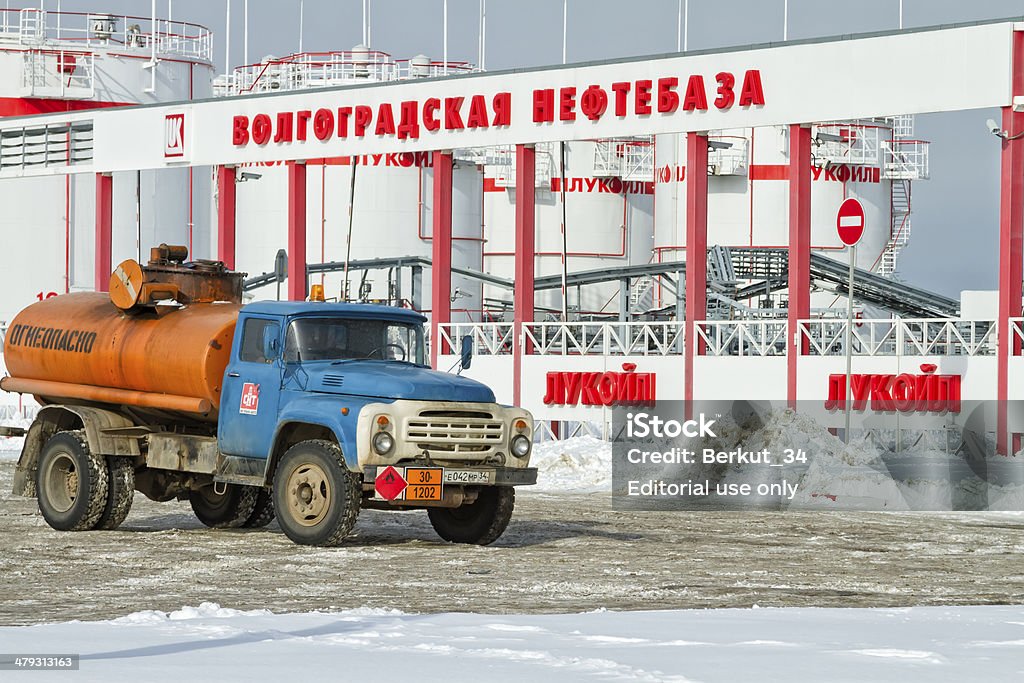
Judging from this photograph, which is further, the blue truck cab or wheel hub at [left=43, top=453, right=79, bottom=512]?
wheel hub at [left=43, top=453, right=79, bottom=512]

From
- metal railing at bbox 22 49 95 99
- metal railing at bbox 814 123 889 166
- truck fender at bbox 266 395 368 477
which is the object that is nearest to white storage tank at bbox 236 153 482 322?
metal railing at bbox 22 49 95 99

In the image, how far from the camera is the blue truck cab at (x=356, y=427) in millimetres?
16156

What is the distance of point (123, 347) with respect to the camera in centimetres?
1825

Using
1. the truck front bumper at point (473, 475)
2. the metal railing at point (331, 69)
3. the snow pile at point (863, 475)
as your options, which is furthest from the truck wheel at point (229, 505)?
the metal railing at point (331, 69)

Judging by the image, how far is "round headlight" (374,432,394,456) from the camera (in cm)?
1605

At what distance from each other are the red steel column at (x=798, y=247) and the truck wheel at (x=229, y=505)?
41.1 ft

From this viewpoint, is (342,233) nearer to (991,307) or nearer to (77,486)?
(991,307)

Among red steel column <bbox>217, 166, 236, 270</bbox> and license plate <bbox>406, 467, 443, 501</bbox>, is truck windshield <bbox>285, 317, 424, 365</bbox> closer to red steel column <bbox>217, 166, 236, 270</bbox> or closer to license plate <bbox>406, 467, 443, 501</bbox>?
license plate <bbox>406, 467, 443, 501</bbox>

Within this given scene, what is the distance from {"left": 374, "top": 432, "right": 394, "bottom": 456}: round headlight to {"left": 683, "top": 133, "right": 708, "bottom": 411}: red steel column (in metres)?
14.6

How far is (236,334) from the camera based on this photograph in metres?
17.3

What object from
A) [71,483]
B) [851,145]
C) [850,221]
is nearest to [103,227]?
[850,221]

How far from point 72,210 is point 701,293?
24.0m

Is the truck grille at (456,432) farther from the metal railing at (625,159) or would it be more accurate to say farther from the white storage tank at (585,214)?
the metal railing at (625,159)

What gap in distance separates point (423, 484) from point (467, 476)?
1.46 ft
